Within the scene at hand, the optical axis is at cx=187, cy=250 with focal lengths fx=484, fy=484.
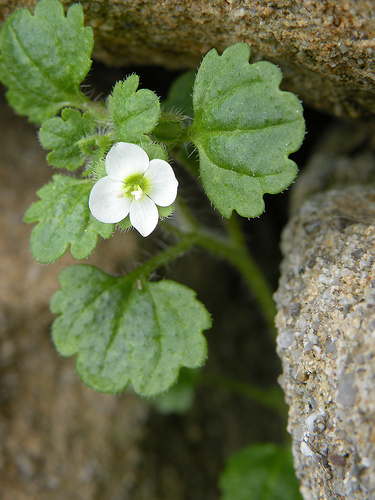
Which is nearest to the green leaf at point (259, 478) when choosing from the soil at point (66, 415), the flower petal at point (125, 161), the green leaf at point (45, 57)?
the soil at point (66, 415)

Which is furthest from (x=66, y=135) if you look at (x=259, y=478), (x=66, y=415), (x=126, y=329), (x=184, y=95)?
(x=259, y=478)

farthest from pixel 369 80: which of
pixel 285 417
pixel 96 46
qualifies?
pixel 285 417

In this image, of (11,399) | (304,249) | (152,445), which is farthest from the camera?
(152,445)

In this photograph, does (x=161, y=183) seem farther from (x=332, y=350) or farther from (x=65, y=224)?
(x=332, y=350)

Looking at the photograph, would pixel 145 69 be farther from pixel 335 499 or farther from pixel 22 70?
pixel 335 499

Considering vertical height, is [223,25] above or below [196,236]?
above
